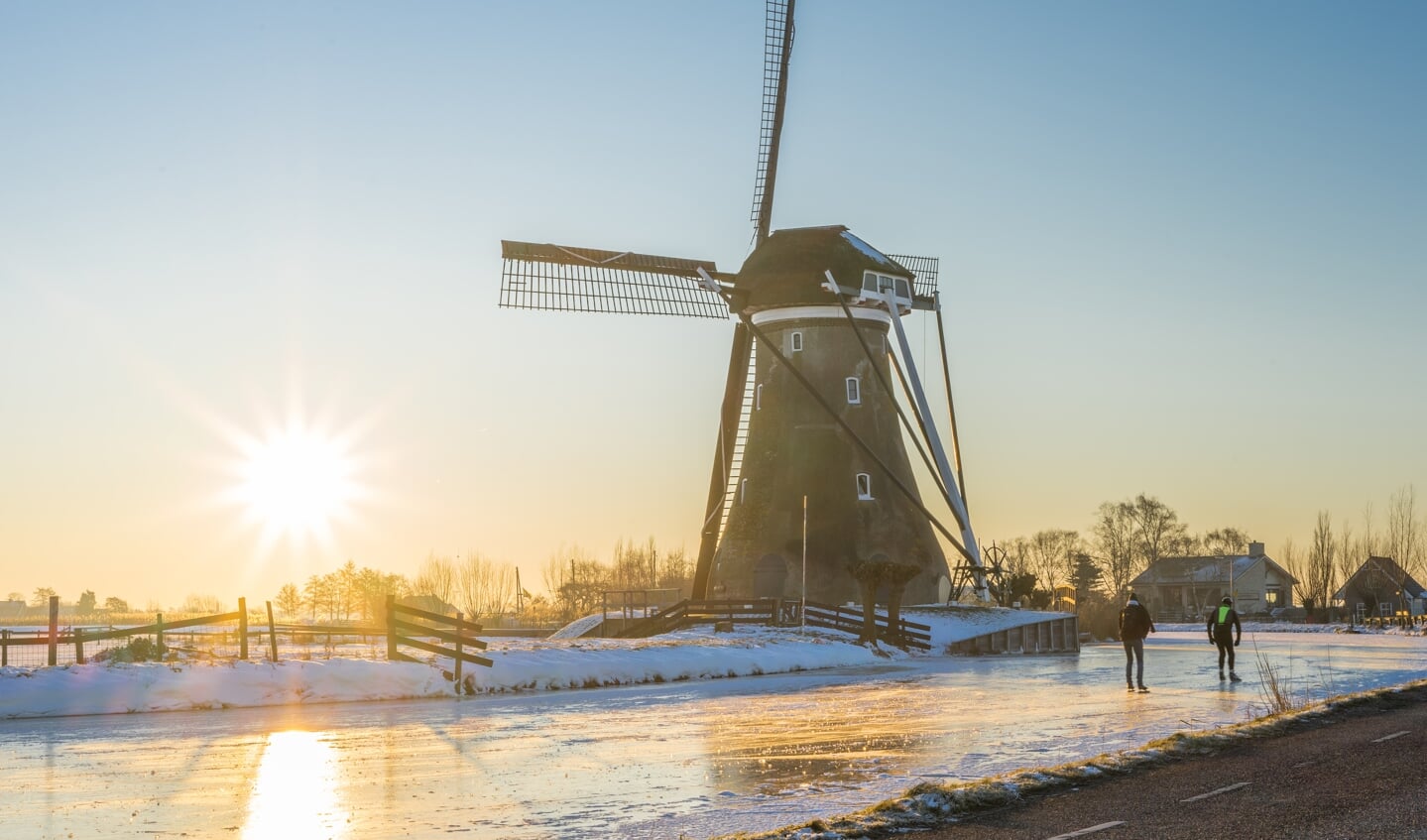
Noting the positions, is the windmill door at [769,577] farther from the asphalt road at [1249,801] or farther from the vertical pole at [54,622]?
the asphalt road at [1249,801]

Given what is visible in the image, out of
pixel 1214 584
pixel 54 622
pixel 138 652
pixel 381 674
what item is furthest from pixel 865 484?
pixel 1214 584

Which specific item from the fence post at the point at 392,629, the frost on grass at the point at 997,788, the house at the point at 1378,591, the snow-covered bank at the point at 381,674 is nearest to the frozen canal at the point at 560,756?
the frost on grass at the point at 997,788

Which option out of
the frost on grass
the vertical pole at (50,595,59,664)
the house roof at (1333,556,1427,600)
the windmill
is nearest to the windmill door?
the windmill

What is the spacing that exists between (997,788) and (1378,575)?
3602 inches

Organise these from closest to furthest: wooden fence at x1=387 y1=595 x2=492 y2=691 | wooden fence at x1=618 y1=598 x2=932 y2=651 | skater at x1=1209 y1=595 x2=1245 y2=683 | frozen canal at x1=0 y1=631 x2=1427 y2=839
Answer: frozen canal at x1=0 y1=631 x2=1427 y2=839 → wooden fence at x1=387 y1=595 x2=492 y2=691 → skater at x1=1209 y1=595 x2=1245 y2=683 → wooden fence at x1=618 y1=598 x2=932 y2=651

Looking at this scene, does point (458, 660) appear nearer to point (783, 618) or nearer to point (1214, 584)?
point (783, 618)

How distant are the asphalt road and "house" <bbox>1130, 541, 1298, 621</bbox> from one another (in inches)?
3680

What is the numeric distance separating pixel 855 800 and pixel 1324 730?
7517 millimetres

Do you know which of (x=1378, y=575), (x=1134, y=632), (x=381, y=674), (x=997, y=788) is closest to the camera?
(x=997, y=788)

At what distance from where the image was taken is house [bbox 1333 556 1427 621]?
89625mm

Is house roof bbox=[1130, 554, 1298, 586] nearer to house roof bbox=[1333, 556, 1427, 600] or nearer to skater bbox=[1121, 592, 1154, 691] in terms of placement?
house roof bbox=[1333, 556, 1427, 600]

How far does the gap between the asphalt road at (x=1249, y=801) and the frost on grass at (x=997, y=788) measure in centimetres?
17

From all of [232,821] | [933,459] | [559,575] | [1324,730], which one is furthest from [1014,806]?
Result: [559,575]

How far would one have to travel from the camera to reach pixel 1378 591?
93.5 meters
